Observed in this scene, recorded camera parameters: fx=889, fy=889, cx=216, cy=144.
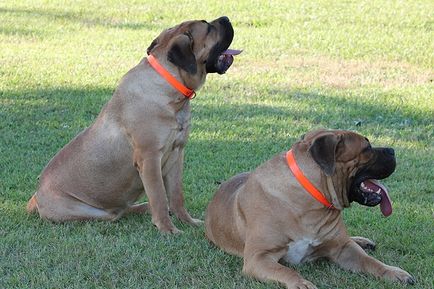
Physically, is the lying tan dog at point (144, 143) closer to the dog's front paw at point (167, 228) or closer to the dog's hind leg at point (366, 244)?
the dog's front paw at point (167, 228)

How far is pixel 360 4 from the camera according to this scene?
1927 cm

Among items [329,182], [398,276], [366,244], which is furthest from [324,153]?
[366,244]

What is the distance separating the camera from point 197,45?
22.7ft

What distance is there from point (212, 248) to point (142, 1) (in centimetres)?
1422

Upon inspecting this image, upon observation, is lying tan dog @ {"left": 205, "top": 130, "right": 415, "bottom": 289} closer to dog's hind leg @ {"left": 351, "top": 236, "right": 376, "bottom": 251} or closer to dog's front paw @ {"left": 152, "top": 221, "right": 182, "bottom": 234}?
dog's hind leg @ {"left": 351, "top": 236, "right": 376, "bottom": 251}

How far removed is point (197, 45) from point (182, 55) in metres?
0.19

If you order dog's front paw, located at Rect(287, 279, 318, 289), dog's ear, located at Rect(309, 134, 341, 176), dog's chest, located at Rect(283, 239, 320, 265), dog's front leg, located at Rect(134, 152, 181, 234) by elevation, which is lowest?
dog's front leg, located at Rect(134, 152, 181, 234)

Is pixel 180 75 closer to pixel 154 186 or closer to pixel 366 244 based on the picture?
pixel 154 186

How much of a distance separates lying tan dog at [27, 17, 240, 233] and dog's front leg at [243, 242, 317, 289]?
49.9 inches

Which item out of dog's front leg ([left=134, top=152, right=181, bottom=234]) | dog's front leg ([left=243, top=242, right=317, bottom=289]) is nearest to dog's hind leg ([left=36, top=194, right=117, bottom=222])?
dog's front leg ([left=134, top=152, right=181, bottom=234])

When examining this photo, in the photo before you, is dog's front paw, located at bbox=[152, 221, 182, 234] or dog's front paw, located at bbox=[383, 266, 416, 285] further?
dog's front paw, located at bbox=[152, 221, 182, 234]

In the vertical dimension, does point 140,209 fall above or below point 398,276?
below

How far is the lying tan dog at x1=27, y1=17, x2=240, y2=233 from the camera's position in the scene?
22.7ft

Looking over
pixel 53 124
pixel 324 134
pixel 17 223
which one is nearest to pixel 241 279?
pixel 324 134
